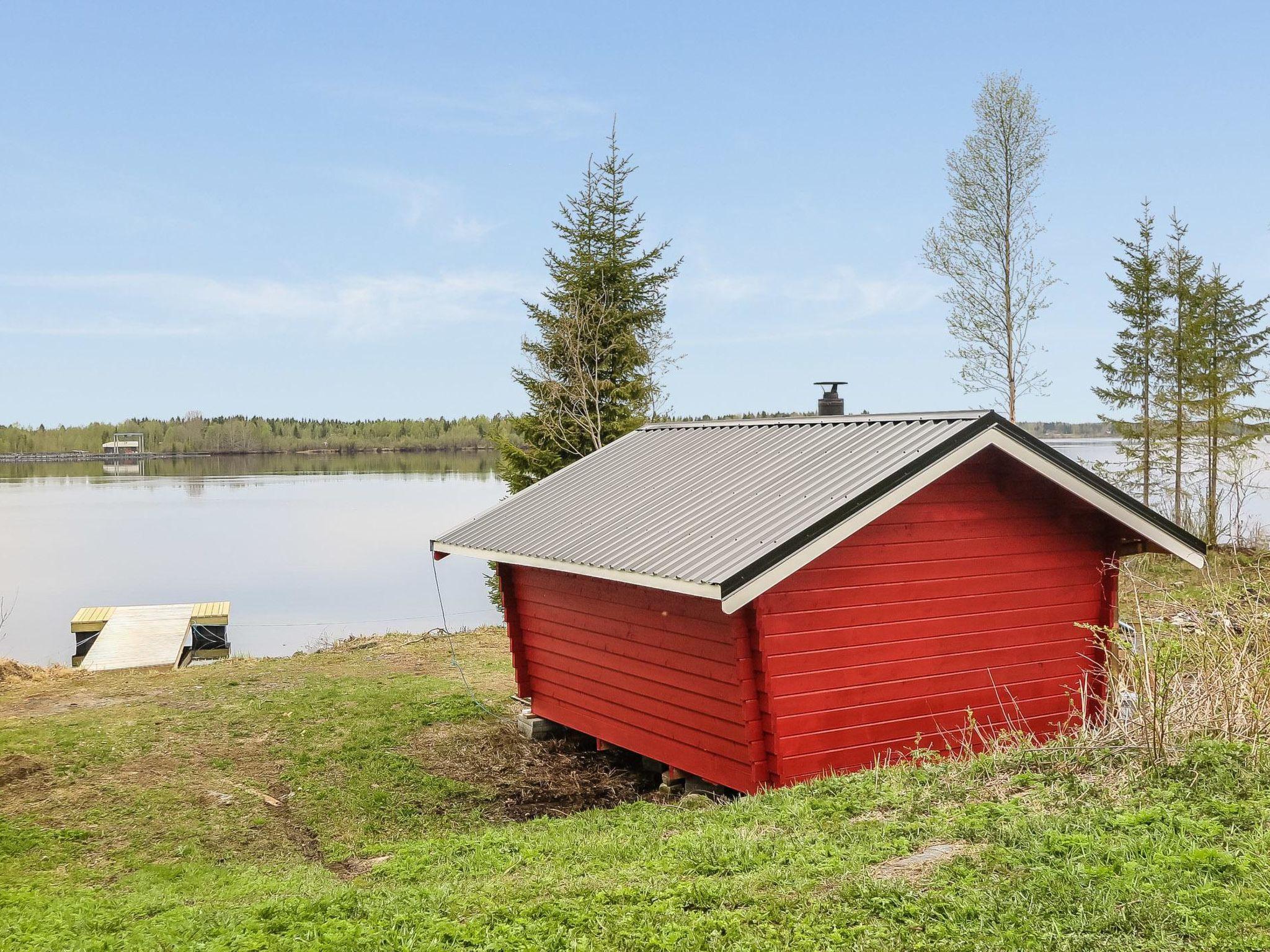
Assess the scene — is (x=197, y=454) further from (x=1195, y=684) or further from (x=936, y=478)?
(x=1195, y=684)

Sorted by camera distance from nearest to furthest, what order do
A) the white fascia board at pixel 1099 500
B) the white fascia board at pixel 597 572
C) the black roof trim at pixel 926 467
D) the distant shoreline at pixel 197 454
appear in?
the black roof trim at pixel 926 467, the white fascia board at pixel 597 572, the white fascia board at pixel 1099 500, the distant shoreline at pixel 197 454

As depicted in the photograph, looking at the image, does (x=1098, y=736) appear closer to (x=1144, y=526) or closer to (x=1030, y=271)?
(x=1144, y=526)

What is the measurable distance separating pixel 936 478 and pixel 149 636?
2014cm

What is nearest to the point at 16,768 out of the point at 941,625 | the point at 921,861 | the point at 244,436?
the point at 941,625

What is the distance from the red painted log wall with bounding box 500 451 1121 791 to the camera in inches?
347

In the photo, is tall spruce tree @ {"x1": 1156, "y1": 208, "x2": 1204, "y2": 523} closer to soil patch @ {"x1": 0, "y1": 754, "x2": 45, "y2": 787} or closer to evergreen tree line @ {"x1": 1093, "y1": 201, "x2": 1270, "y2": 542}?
evergreen tree line @ {"x1": 1093, "y1": 201, "x2": 1270, "y2": 542}

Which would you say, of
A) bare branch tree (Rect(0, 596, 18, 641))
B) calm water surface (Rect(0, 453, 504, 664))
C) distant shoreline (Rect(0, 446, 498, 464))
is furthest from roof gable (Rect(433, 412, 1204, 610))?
distant shoreline (Rect(0, 446, 498, 464))

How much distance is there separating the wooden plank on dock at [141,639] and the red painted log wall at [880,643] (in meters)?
13.3

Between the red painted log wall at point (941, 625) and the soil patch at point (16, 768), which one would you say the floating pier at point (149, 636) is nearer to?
the soil patch at point (16, 768)

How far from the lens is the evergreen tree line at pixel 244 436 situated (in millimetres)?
138750

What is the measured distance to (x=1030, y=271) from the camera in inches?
1152

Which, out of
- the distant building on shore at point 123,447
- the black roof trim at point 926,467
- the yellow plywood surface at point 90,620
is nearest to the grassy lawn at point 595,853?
the black roof trim at point 926,467

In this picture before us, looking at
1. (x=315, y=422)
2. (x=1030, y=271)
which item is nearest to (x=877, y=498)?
(x=1030, y=271)

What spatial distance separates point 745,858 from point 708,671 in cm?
322
